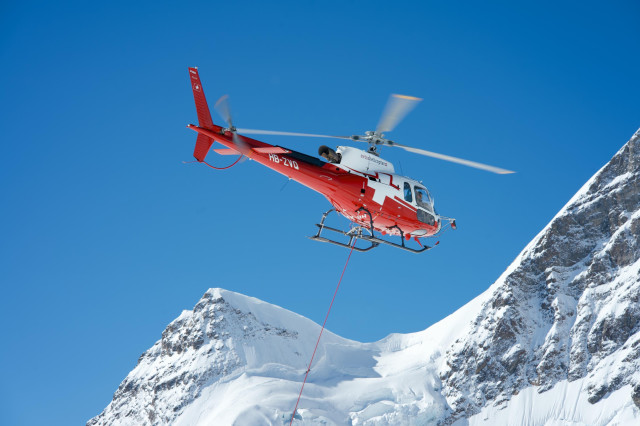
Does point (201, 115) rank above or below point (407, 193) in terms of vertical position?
above

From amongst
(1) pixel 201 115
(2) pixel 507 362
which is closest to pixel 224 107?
(1) pixel 201 115

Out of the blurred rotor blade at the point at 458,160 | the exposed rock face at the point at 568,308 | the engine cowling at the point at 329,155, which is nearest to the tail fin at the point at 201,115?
the engine cowling at the point at 329,155

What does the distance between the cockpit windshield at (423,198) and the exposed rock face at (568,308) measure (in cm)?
14061

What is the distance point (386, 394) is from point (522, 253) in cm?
5015

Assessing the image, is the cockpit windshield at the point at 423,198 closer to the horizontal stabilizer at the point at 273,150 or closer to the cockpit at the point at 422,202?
the cockpit at the point at 422,202

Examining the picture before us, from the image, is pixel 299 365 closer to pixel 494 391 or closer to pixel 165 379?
pixel 165 379

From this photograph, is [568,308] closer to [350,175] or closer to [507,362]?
[507,362]

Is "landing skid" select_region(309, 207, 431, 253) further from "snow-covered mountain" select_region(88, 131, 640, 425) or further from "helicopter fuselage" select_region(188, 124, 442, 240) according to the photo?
"snow-covered mountain" select_region(88, 131, 640, 425)

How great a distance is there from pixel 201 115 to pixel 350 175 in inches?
193

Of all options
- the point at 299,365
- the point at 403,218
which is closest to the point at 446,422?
the point at 299,365

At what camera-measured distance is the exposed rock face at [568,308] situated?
542ft

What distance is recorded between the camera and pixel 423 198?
2716cm

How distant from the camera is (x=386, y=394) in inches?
A: 6781

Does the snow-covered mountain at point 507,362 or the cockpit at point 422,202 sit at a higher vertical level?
the snow-covered mountain at point 507,362
